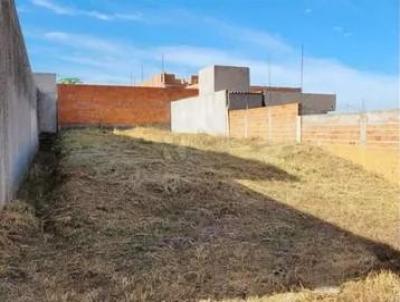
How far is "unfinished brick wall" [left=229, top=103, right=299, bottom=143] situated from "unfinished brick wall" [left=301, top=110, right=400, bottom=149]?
474 mm

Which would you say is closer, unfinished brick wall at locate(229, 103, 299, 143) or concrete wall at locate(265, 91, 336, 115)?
unfinished brick wall at locate(229, 103, 299, 143)

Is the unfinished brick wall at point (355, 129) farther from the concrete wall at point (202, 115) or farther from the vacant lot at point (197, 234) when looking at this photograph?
the concrete wall at point (202, 115)

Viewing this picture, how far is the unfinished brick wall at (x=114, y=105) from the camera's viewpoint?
1938cm

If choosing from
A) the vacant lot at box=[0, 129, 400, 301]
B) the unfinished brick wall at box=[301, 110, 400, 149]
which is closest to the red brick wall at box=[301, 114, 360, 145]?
the unfinished brick wall at box=[301, 110, 400, 149]

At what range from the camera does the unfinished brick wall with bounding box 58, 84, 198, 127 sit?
19.4 m

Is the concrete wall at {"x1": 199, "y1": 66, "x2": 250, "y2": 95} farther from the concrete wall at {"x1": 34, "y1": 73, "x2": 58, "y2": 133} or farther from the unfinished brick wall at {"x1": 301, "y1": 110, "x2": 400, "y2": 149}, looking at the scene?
the unfinished brick wall at {"x1": 301, "y1": 110, "x2": 400, "y2": 149}

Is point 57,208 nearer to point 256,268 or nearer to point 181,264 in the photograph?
point 181,264

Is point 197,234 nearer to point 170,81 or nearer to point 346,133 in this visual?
point 346,133

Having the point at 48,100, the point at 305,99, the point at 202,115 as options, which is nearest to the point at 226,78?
the point at 202,115

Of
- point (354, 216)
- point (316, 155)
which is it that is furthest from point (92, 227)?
point (316, 155)

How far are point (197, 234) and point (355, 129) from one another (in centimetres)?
499

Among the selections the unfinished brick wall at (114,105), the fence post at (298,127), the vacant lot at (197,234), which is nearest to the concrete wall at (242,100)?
the fence post at (298,127)

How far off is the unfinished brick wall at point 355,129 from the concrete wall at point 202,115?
4.46 meters

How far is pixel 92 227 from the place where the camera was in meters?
4.54
